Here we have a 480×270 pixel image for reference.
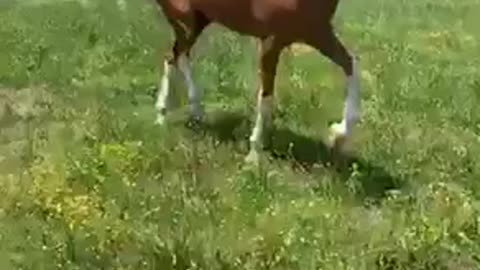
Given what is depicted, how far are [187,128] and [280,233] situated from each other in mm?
3290

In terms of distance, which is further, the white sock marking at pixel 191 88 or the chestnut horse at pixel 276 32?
the white sock marking at pixel 191 88

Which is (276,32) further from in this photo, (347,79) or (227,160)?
(227,160)

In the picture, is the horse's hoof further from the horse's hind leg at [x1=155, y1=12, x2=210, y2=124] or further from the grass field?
the horse's hind leg at [x1=155, y1=12, x2=210, y2=124]

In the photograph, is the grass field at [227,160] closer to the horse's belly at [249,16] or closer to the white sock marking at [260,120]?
the white sock marking at [260,120]

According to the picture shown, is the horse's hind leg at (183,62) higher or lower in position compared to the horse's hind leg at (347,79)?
lower

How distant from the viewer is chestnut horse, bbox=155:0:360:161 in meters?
9.46

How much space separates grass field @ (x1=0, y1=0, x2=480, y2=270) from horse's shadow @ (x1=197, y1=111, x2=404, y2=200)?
0.02m

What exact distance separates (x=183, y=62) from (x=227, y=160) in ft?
6.10

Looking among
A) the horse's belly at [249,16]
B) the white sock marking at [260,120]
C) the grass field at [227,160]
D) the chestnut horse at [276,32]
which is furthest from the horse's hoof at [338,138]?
the horse's belly at [249,16]

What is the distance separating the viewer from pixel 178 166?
9.55m

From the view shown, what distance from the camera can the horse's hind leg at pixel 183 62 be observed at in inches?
435

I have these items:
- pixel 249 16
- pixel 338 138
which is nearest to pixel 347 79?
pixel 338 138

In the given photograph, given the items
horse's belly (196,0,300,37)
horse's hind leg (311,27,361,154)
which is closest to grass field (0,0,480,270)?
horse's hind leg (311,27,361,154)

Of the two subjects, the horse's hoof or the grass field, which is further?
the horse's hoof
